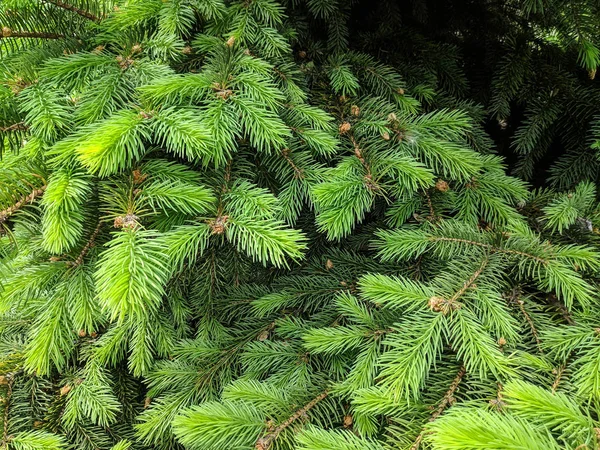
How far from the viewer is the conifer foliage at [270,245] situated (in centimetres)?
74

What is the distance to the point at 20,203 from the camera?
2.68 feet

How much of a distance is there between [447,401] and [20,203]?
36.7 inches

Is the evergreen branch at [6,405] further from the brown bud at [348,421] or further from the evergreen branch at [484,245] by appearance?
the evergreen branch at [484,245]

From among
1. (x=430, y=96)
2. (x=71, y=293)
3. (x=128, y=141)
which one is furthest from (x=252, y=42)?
(x=71, y=293)

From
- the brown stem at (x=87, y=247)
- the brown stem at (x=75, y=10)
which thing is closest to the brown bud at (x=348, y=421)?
the brown stem at (x=87, y=247)

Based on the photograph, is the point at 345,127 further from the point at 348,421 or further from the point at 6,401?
the point at 6,401

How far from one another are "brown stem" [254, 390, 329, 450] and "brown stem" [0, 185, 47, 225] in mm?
668

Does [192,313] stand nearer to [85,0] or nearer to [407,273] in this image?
[407,273]

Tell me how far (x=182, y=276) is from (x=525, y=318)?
2.84 ft

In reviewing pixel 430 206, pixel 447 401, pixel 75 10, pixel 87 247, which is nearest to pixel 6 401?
pixel 87 247

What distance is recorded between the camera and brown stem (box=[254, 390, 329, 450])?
2.57 ft

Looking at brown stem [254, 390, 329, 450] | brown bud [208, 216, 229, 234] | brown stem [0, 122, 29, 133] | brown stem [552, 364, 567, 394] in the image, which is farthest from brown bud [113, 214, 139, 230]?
brown stem [552, 364, 567, 394]

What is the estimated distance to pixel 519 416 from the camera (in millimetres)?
611

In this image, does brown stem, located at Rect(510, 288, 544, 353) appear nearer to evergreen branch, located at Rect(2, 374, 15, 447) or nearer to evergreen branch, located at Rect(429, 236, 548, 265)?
evergreen branch, located at Rect(429, 236, 548, 265)
